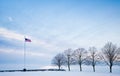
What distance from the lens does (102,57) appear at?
62.9 meters

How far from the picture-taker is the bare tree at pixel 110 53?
188 feet

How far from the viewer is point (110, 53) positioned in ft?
192

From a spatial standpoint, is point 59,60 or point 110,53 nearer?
point 110,53

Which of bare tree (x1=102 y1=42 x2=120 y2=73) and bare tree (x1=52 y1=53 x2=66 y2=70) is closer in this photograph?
bare tree (x1=102 y1=42 x2=120 y2=73)

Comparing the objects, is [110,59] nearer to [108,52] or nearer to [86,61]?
[108,52]

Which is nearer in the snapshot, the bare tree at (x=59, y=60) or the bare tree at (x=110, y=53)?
the bare tree at (x=110, y=53)

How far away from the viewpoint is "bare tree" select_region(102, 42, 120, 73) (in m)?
57.3

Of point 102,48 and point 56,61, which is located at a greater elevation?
point 102,48

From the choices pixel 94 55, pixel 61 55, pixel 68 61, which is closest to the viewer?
pixel 94 55

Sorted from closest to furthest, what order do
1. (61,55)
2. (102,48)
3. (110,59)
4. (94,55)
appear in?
(110,59) → (102,48) → (94,55) → (61,55)

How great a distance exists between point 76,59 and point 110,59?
18493mm

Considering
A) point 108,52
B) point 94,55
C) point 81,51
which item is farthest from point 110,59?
point 81,51

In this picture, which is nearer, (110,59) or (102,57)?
(110,59)

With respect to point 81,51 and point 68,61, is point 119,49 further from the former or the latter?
point 68,61
